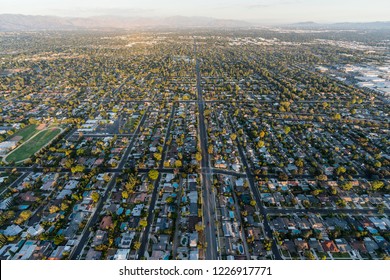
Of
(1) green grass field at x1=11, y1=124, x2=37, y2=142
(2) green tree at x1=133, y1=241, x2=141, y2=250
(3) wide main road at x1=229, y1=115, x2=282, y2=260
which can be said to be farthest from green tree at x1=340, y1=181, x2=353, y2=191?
(1) green grass field at x1=11, y1=124, x2=37, y2=142

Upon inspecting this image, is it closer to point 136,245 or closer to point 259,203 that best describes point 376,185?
point 259,203

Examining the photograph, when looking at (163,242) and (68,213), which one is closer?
(163,242)

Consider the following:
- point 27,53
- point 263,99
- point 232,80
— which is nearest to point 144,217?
point 263,99

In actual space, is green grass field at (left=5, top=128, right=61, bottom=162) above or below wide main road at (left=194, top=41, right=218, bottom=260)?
above

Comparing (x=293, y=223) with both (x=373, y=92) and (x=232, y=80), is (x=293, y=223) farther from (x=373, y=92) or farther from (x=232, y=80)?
(x=373, y=92)

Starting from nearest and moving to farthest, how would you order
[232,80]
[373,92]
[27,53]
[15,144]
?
[15,144] < [373,92] < [232,80] < [27,53]

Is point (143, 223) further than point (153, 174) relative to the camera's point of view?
No

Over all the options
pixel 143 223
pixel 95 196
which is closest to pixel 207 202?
pixel 143 223

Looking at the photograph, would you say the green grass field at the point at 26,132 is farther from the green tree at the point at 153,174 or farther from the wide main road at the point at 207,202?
the wide main road at the point at 207,202

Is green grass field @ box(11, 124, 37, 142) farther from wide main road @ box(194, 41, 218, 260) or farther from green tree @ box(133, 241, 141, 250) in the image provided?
wide main road @ box(194, 41, 218, 260)
